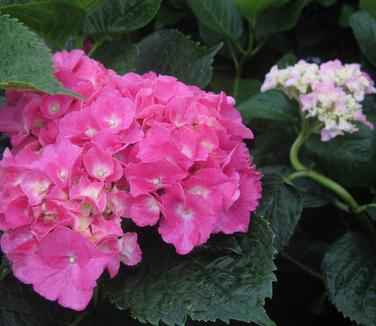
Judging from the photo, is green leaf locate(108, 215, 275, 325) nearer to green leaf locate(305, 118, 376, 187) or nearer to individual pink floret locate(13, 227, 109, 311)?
individual pink floret locate(13, 227, 109, 311)

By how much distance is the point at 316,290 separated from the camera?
1.40 m

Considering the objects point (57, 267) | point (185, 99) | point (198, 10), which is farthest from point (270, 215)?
point (198, 10)

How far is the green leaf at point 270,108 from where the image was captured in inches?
48.5

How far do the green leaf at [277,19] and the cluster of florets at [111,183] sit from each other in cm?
66

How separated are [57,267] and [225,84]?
0.88 m

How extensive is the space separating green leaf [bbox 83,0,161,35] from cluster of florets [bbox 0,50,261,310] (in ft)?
1.10

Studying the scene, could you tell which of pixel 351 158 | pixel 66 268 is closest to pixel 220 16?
pixel 351 158

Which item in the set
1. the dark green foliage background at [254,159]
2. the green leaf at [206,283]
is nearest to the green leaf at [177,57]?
the dark green foliage background at [254,159]

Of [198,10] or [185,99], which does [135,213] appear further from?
[198,10]

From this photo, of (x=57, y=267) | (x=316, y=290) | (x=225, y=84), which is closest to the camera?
(x=57, y=267)

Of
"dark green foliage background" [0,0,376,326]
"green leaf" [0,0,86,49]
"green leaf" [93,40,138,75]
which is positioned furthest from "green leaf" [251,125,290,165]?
"green leaf" [0,0,86,49]

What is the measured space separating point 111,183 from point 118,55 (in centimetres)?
46

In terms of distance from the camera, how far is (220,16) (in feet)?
4.75

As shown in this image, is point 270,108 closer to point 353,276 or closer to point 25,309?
point 353,276
